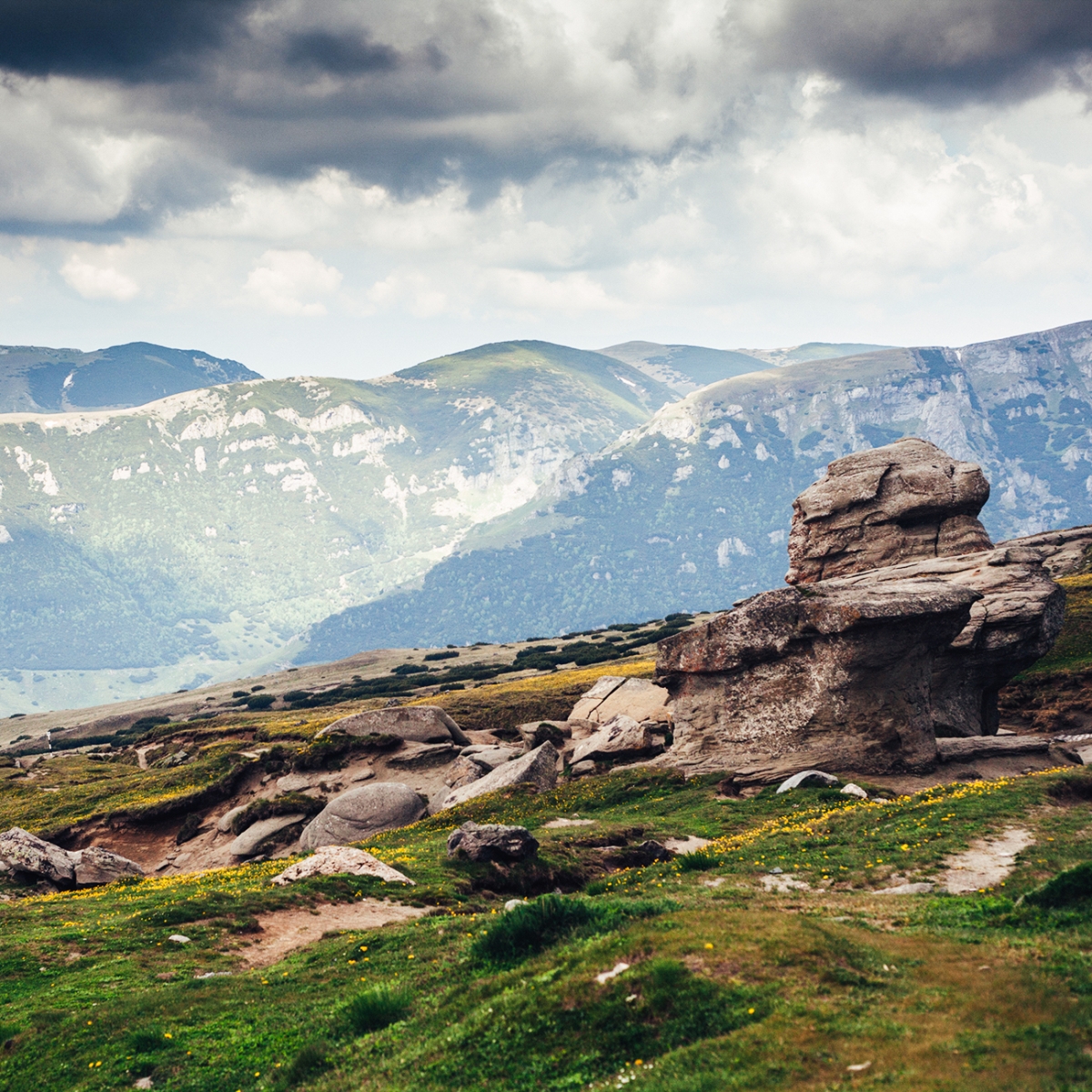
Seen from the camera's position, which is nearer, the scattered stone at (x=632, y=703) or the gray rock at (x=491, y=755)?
the gray rock at (x=491, y=755)

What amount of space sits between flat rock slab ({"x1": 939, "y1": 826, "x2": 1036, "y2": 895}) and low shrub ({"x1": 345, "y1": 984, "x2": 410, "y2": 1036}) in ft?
43.8

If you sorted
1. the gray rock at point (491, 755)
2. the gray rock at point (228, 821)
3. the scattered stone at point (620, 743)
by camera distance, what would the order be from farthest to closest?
the gray rock at point (491, 755) → the gray rock at point (228, 821) → the scattered stone at point (620, 743)

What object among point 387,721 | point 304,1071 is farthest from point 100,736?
point 304,1071

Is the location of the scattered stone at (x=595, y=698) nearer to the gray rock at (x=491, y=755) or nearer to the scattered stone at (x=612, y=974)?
the gray rock at (x=491, y=755)

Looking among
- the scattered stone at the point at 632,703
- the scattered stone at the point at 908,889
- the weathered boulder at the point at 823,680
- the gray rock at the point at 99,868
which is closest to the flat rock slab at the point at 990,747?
the weathered boulder at the point at 823,680

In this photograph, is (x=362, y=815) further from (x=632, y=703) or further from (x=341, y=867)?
(x=632, y=703)

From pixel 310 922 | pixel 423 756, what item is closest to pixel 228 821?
pixel 423 756

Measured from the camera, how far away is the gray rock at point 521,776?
46969mm

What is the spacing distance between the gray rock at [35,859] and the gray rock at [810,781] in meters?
30.7

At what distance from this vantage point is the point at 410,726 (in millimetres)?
63438

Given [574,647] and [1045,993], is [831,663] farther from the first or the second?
[574,647]

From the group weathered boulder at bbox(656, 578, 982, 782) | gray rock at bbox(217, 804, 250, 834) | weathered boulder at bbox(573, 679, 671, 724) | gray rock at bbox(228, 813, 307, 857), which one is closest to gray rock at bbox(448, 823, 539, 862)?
weathered boulder at bbox(656, 578, 982, 782)

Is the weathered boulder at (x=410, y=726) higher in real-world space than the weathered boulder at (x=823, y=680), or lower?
lower

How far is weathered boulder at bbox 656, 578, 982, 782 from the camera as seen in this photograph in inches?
1667
